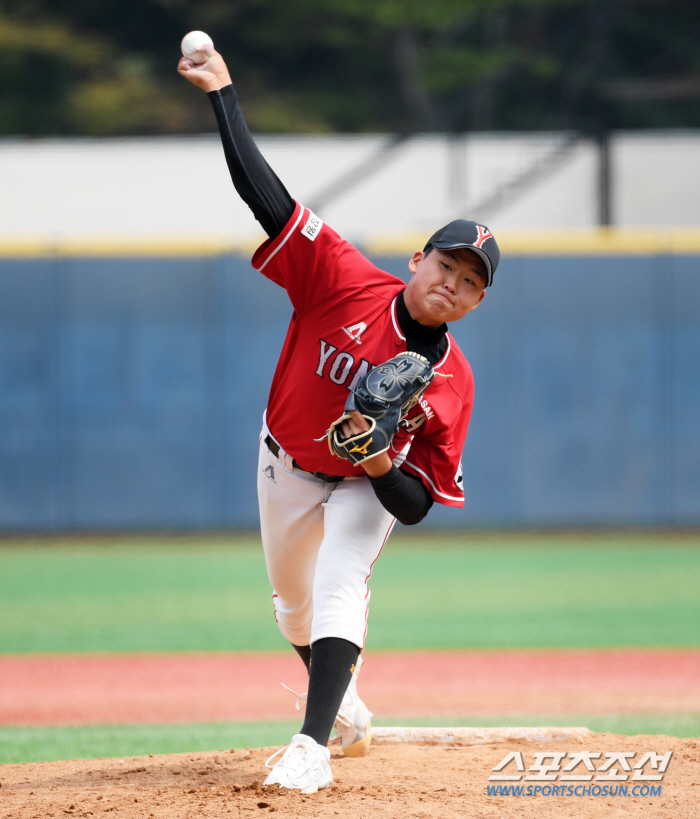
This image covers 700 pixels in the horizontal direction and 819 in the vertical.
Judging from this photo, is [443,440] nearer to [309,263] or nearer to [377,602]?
[309,263]

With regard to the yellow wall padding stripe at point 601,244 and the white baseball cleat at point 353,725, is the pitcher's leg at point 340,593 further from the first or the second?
the yellow wall padding stripe at point 601,244

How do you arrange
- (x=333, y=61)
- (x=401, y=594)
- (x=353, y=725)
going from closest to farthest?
(x=353, y=725), (x=401, y=594), (x=333, y=61)

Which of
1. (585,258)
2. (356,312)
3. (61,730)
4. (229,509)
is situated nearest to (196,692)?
(61,730)

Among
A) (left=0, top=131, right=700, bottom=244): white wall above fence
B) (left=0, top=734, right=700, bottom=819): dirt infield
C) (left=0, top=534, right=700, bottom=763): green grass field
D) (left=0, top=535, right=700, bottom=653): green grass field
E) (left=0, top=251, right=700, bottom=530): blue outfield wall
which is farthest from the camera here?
(left=0, top=131, right=700, bottom=244): white wall above fence

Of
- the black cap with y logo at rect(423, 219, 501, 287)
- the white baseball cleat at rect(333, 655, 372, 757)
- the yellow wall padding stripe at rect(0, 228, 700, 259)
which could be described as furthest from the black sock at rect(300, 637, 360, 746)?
the yellow wall padding stripe at rect(0, 228, 700, 259)

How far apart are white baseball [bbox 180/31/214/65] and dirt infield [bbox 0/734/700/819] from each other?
1.94m

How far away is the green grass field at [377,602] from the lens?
4.38 metres

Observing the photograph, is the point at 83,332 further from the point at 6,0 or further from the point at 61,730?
the point at 6,0

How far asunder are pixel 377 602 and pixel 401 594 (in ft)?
1.31

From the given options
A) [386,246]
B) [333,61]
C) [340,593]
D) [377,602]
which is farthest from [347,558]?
[333,61]

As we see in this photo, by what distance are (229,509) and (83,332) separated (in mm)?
2273

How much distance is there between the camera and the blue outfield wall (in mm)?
10828

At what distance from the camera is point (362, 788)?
297 cm

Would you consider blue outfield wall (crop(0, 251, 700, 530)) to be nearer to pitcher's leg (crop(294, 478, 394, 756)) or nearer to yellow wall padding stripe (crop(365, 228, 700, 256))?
yellow wall padding stripe (crop(365, 228, 700, 256))
